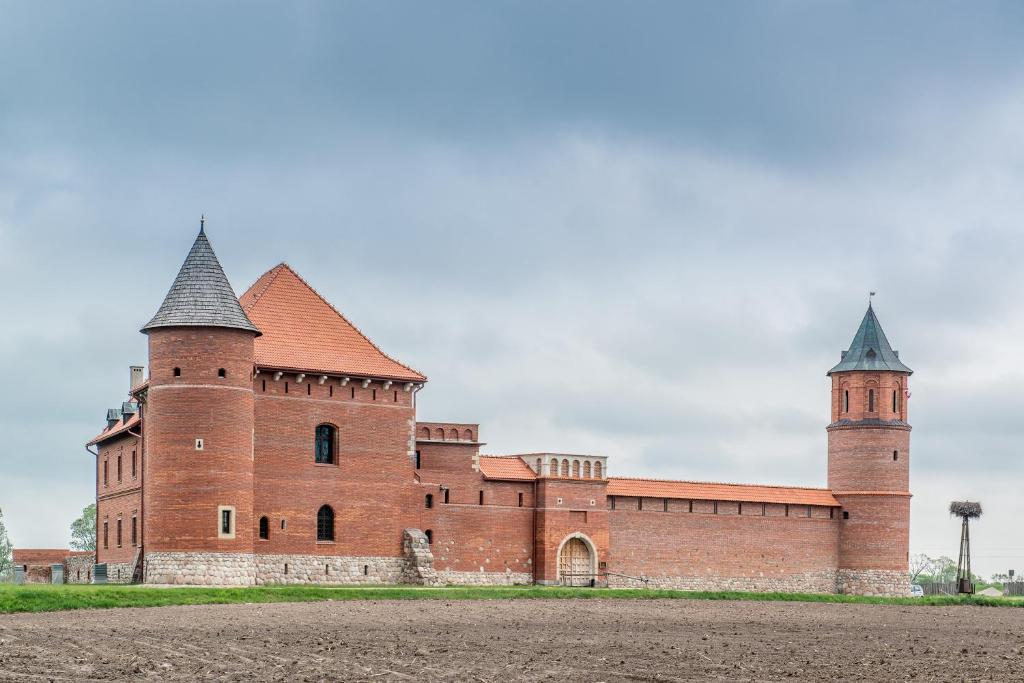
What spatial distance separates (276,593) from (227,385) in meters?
7.13

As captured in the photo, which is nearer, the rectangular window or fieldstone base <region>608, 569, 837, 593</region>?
the rectangular window

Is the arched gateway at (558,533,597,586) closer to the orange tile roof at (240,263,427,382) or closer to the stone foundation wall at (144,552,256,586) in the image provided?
the orange tile roof at (240,263,427,382)

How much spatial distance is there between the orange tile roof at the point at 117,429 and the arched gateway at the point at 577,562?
1587cm

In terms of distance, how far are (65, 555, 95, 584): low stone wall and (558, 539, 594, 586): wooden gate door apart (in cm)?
1745

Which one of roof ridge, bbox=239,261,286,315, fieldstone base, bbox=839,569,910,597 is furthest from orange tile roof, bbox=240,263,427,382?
fieldstone base, bbox=839,569,910,597

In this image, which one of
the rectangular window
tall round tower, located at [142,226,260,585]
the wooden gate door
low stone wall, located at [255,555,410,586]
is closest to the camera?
tall round tower, located at [142,226,260,585]

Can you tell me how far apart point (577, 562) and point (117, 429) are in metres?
17.3

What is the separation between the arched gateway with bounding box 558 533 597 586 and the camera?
2286 inches

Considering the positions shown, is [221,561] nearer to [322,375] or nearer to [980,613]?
[322,375]

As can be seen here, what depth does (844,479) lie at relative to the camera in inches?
2662

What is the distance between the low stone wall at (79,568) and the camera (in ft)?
197

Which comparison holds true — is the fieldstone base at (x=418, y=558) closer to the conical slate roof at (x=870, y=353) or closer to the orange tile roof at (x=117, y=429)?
the orange tile roof at (x=117, y=429)

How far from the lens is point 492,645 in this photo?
95.5 feet

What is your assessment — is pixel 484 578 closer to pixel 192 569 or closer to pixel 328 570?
pixel 328 570
